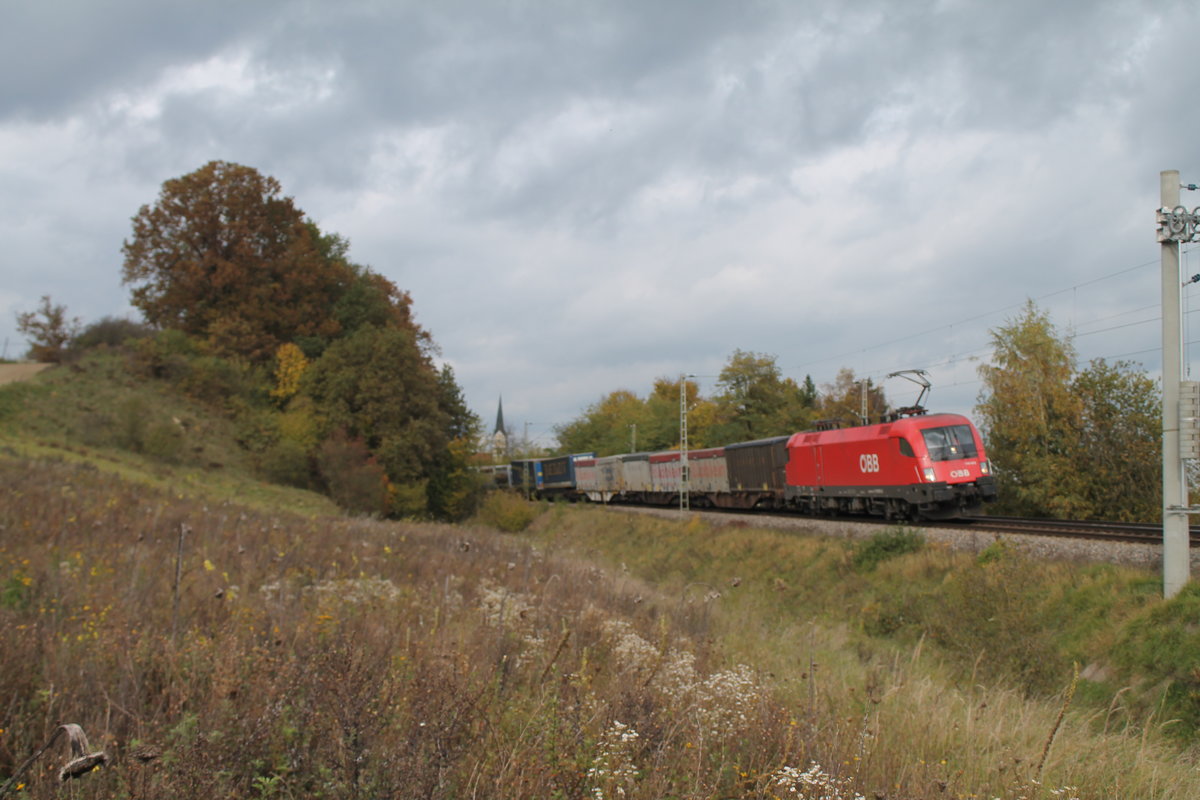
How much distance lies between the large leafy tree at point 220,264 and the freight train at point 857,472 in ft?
82.9

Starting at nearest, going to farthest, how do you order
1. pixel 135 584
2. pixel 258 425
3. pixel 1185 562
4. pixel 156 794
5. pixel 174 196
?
1. pixel 156 794
2. pixel 135 584
3. pixel 1185 562
4. pixel 258 425
5. pixel 174 196

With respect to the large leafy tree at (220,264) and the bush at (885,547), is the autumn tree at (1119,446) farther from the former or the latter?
the large leafy tree at (220,264)

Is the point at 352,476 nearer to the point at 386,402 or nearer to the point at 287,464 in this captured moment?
the point at 287,464

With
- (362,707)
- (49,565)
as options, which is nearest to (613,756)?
(362,707)

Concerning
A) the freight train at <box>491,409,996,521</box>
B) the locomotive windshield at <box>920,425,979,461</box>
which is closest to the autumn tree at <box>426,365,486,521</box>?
the freight train at <box>491,409,996,521</box>

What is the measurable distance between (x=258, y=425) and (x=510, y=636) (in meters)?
40.2

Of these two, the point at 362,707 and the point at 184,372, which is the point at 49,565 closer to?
the point at 362,707

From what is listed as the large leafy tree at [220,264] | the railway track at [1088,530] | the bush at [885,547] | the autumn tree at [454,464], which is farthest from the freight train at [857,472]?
the large leafy tree at [220,264]

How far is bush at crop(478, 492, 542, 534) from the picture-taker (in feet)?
147

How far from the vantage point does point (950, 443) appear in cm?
2208

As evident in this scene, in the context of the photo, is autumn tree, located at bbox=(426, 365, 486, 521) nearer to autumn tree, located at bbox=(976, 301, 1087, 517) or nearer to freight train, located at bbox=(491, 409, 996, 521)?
freight train, located at bbox=(491, 409, 996, 521)

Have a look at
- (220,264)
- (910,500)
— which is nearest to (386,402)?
(220,264)

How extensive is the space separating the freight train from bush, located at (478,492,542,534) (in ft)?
28.2

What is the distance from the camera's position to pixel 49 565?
22.7 feet
